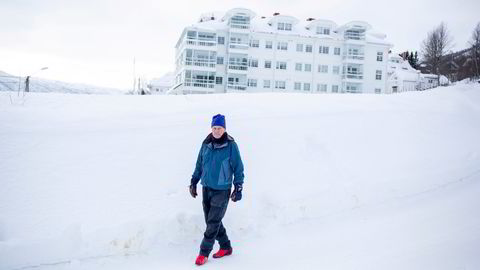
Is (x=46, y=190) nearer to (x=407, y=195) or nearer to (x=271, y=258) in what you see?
(x=271, y=258)

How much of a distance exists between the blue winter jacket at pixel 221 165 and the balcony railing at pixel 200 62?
39929mm

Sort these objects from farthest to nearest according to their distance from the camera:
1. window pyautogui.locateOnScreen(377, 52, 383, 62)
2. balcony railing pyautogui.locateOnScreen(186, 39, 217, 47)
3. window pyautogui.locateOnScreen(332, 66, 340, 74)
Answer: window pyautogui.locateOnScreen(377, 52, 383, 62)
window pyautogui.locateOnScreen(332, 66, 340, 74)
balcony railing pyautogui.locateOnScreen(186, 39, 217, 47)

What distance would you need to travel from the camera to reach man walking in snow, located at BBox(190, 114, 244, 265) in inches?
174

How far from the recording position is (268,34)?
4369 centimetres

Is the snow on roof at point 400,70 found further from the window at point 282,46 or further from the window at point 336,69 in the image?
the window at point 282,46

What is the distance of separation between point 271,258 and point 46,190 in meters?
3.48

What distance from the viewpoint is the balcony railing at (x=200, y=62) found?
43094mm

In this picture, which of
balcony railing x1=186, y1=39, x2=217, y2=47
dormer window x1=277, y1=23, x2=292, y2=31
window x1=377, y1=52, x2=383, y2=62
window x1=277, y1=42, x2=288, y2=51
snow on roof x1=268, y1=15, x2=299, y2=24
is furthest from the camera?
window x1=377, y1=52, x2=383, y2=62

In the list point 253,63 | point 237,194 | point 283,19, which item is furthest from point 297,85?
point 237,194

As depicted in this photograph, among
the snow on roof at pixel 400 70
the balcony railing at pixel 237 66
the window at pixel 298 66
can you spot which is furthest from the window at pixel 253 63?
the snow on roof at pixel 400 70

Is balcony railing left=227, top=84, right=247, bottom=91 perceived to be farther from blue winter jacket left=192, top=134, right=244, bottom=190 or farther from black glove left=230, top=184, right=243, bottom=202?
black glove left=230, top=184, right=243, bottom=202

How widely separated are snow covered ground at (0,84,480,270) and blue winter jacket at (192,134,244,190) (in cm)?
104

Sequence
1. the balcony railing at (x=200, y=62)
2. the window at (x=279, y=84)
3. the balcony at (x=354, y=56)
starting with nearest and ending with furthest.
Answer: the balcony railing at (x=200, y=62) → the window at (x=279, y=84) → the balcony at (x=354, y=56)

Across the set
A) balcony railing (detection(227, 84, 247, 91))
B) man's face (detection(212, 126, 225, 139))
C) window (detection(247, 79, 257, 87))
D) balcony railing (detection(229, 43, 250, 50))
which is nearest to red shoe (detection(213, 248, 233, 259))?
man's face (detection(212, 126, 225, 139))
